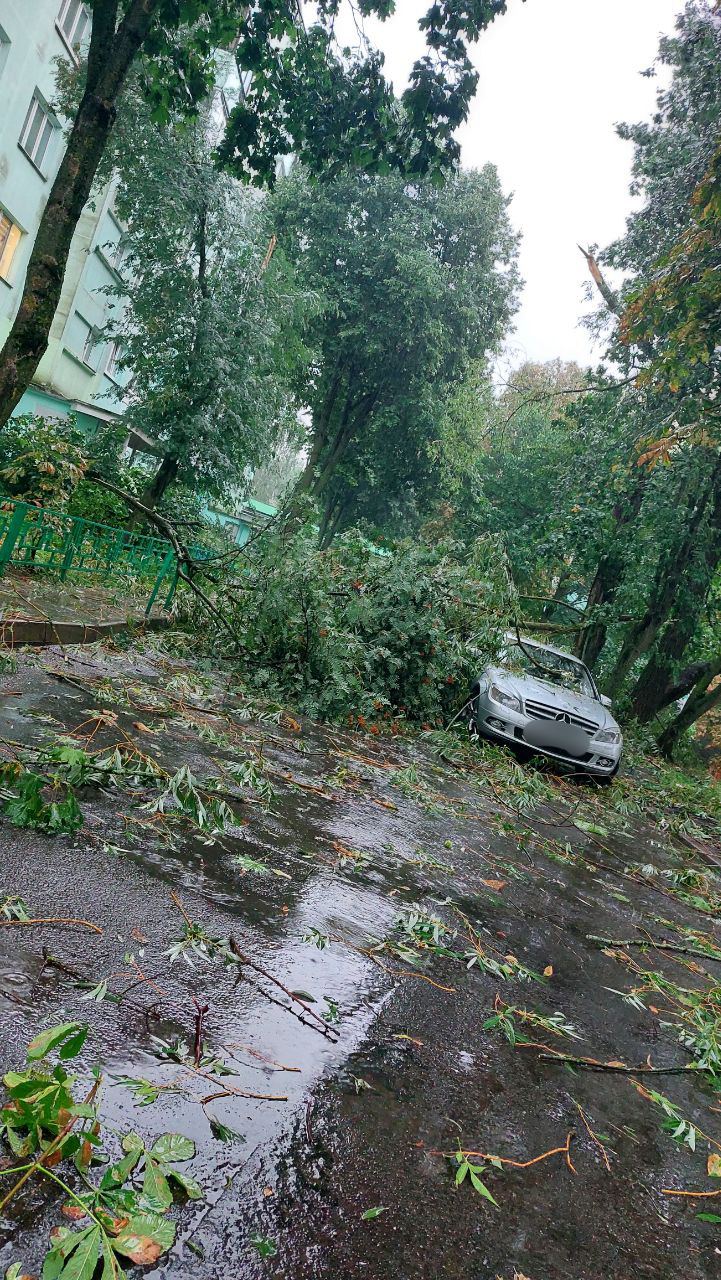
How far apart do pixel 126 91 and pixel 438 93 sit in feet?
39.0

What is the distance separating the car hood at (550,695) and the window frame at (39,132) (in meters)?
16.9

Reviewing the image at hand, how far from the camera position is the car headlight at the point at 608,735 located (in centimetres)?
911

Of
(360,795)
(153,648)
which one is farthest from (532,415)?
(360,795)

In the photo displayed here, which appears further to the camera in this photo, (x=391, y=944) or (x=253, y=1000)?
(x=391, y=944)

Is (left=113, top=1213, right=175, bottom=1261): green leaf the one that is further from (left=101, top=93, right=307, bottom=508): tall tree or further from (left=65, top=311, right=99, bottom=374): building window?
(left=65, top=311, right=99, bottom=374): building window

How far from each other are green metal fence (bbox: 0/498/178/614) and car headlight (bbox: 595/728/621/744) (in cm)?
555

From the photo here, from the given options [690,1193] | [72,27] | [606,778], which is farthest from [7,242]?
[690,1193]

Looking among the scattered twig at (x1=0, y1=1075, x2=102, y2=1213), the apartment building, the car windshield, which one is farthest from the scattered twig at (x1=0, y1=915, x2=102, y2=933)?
the apartment building

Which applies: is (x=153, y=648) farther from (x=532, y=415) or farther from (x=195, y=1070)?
(x=532, y=415)

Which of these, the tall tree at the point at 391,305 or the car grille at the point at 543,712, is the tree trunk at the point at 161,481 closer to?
the car grille at the point at 543,712

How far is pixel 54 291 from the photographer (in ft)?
19.7

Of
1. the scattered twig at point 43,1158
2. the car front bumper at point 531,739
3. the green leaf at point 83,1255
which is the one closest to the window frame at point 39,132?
the car front bumper at point 531,739

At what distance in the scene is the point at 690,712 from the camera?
1562 centimetres

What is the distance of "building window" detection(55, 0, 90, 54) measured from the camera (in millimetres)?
18000
